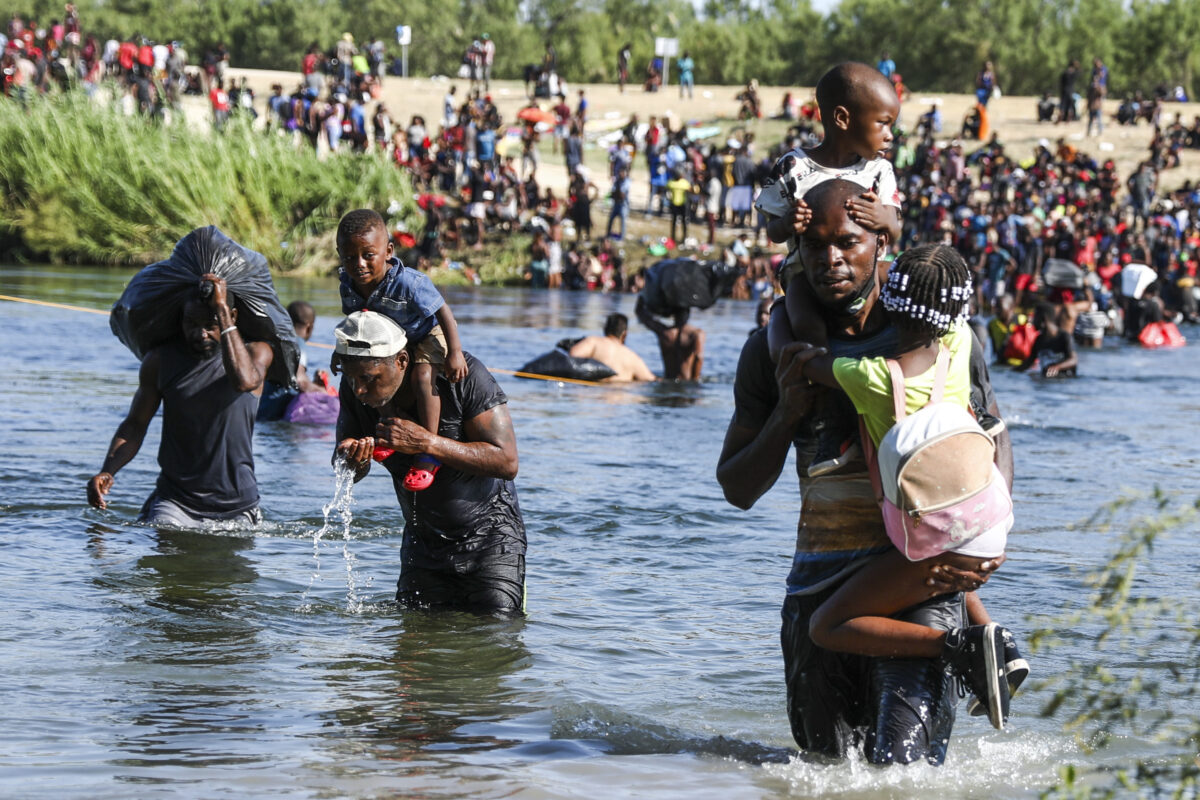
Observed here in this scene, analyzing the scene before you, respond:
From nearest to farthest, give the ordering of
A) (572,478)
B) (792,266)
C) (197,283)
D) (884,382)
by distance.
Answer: (884,382) → (792,266) → (197,283) → (572,478)

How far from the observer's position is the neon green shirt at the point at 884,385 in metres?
3.74

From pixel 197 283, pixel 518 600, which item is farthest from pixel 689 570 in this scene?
pixel 197 283

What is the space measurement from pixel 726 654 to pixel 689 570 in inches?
71.5

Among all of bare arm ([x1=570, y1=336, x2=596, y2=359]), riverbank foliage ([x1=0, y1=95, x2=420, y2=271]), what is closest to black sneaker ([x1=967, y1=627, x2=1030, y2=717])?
bare arm ([x1=570, y1=336, x2=596, y2=359])

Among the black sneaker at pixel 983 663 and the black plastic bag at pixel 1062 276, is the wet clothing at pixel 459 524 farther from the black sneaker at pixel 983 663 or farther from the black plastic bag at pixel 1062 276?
the black plastic bag at pixel 1062 276

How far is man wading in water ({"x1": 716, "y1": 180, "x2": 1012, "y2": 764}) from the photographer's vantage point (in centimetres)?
386

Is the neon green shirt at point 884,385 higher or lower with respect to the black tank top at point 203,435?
higher

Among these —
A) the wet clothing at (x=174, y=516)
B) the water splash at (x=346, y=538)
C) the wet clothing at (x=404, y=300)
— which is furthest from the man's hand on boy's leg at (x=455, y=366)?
the wet clothing at (x=174, y=516)

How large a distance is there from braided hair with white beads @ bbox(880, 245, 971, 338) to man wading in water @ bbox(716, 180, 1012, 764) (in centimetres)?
14

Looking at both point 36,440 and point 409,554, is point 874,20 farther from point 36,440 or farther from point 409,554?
point 409,554

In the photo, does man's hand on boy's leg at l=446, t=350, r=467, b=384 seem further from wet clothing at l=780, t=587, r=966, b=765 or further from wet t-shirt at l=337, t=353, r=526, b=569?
wet clothing at l=780, t=587, r=966, b=765

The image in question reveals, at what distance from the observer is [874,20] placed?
7356 cm

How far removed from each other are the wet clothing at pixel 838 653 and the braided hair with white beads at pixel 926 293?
16 centimetres

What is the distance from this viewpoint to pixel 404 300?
5738 millimetres
